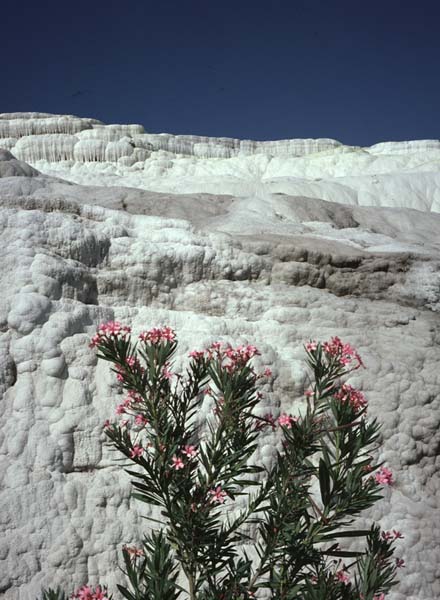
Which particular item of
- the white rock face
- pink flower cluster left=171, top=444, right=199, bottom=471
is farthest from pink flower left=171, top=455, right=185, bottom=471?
the white rock face

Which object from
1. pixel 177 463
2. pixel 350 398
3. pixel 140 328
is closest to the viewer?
pixel 177 463

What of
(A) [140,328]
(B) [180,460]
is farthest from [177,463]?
(A) [140,328]

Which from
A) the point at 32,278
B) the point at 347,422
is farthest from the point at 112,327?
the point at 32,278

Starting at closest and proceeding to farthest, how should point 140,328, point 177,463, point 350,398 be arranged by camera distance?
1. point 177,463
2. point 350,398
3. point 140,328

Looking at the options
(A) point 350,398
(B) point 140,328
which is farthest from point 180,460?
(B) point 140,328

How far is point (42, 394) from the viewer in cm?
303

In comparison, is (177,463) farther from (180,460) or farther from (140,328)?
(140,328)

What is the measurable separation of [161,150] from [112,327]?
30459mm

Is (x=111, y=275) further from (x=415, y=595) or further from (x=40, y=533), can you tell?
(x=415, y=595)

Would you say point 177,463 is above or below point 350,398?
below

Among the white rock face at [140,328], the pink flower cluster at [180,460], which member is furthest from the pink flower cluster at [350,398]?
the white rock face at [140,328]

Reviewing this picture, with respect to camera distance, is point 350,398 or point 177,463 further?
point 350,398

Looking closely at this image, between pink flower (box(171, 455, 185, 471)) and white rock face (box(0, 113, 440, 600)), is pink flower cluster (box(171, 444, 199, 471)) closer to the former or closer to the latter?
pink flower (box(171, 455, 185, 471))

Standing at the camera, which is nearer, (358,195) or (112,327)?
(112,327)
